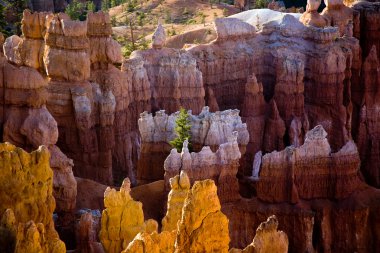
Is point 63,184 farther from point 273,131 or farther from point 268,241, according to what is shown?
point 273,131

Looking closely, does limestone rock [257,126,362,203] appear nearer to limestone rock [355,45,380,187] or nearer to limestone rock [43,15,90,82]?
limestone rock [43,15,90,82]

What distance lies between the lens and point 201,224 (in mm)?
19500

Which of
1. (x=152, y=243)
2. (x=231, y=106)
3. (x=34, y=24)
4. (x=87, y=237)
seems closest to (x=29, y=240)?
(x=152, y=243)

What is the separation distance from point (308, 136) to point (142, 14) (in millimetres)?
35240

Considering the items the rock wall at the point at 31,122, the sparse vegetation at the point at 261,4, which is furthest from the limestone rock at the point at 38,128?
the sparse vegetation at the point at 261,4

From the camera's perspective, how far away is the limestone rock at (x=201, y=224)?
1947 cm

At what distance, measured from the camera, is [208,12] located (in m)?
68.6

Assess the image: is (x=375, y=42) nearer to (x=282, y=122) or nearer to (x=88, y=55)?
(x=282, y=122)

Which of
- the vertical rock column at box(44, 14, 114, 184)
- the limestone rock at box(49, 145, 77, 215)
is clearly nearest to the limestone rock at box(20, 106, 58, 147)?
the limestone rock at box(49, 145, 77, 215)

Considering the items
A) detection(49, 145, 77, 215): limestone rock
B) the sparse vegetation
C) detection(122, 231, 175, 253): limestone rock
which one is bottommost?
detection(49, 145, 77, 215): limestone rock

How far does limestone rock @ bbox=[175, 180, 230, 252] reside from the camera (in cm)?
1947

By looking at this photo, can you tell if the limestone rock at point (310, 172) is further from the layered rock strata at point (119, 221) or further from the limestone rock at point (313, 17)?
the limestone rock at point (313, 17)

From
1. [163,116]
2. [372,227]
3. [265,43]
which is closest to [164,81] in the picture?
[163,116]

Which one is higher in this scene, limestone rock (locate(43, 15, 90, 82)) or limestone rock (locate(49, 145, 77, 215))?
limestone rock (locate(43, 15, 90, 82))
